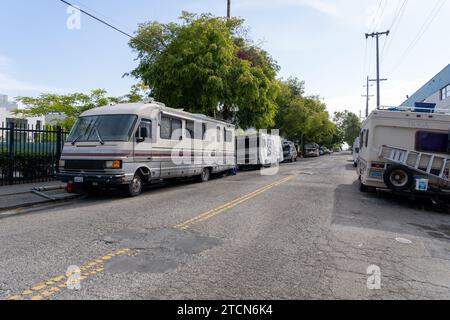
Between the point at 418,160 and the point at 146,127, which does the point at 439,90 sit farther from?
the point at 146,127

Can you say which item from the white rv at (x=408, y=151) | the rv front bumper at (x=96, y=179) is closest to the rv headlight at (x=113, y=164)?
the rv front bumper at (x=96, y=179)

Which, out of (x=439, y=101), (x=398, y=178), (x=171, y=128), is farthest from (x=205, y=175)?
(x=439, y=101)

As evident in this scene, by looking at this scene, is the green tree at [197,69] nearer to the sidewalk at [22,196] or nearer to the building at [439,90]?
the sidewalk at [22,196]

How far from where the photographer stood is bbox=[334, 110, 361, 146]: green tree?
3885 inches

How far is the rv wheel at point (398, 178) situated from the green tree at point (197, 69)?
1074cm

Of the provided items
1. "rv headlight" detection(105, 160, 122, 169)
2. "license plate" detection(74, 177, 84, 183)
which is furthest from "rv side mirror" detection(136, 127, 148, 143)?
"license plate" detection(74, 177, 84, 183)

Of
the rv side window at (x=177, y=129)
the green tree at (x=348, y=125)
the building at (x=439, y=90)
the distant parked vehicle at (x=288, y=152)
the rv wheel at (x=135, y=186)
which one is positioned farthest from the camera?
the green tree at (x=348, y=125)

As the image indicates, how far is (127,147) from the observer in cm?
1028

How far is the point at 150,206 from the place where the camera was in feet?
30.0

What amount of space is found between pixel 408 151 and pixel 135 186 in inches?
349

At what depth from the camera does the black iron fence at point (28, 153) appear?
12328mm
